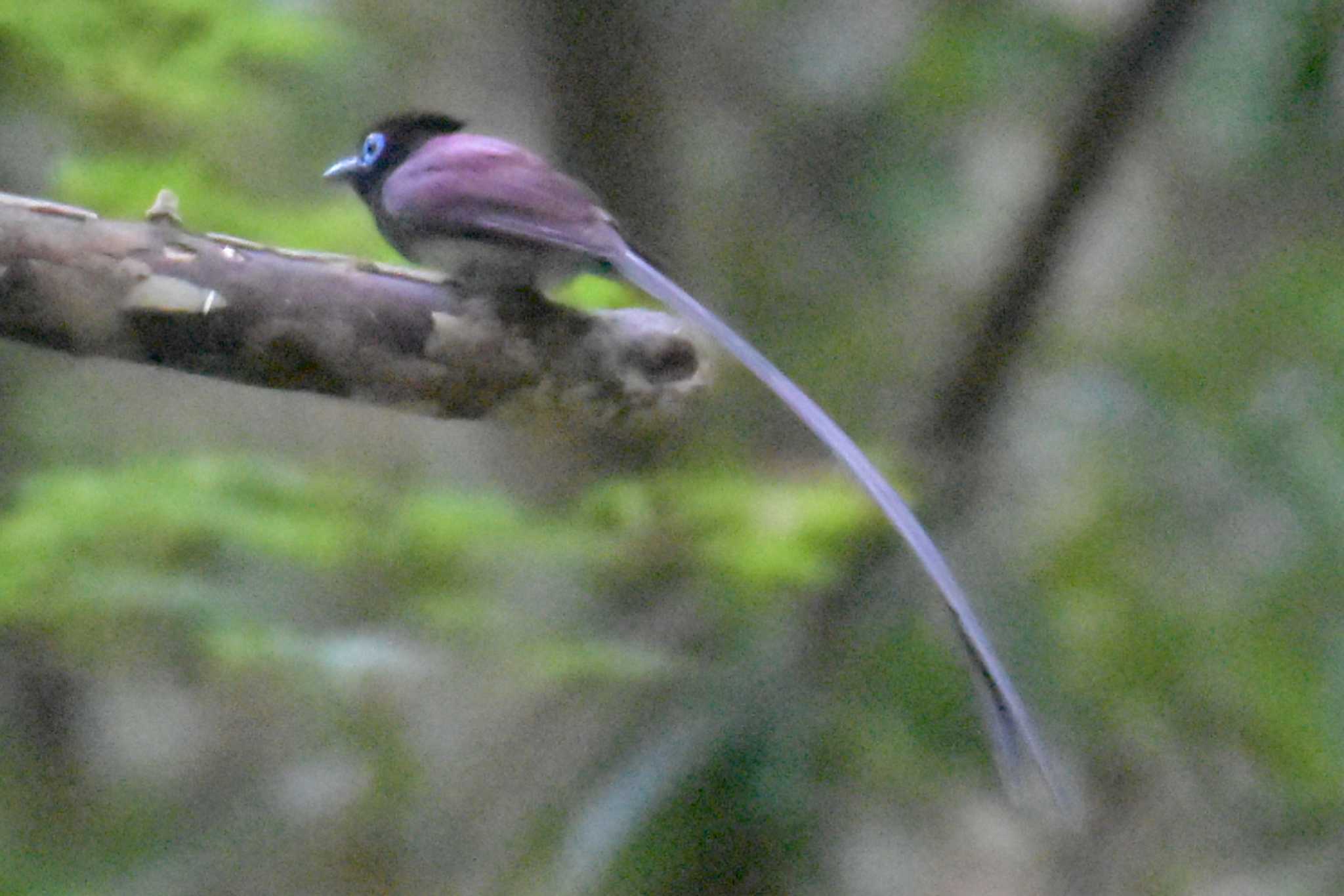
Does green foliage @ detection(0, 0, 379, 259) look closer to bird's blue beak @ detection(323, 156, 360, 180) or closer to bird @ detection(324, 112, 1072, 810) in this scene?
bird's blue beak @ detection(323, 156, 360, 180)

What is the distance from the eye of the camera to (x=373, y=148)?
1.56m

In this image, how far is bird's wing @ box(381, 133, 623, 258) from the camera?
1304mm

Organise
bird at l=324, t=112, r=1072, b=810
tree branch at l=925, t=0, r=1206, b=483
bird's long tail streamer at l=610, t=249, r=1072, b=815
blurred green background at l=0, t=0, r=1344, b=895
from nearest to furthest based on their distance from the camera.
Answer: bird's long tail streamer at l=610, t=249, r=1072, b=815 < bird at l=324, t=112, r=1072, b=810 < blurred green background at l=0, t=0, r=1344, b=895 < tree branch at l=925, t=0, r=1206, b=483

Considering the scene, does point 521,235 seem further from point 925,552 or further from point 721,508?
point 721,508

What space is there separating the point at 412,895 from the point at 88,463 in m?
0.77

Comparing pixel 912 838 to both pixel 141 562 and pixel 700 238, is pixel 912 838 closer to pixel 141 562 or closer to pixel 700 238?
pixel 700 238

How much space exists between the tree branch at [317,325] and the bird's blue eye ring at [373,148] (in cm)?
28

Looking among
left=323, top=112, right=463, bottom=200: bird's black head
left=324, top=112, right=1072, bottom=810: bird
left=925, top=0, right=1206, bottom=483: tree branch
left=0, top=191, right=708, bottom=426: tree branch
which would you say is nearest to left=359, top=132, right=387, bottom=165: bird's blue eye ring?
left=323, top=112, right=463, bottom=200: bird's black head

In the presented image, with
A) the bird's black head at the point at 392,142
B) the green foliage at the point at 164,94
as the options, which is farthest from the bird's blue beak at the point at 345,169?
the green foliage at the point at 164,94

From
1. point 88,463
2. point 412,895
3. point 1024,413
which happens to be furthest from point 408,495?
point 1024,413

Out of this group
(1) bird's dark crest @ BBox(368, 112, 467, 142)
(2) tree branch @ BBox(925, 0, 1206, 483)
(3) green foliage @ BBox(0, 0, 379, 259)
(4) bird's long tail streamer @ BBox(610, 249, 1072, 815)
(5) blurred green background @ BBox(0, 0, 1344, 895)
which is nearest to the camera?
(4) bird's long tail streamer @ BBox(610, 249, 1072, 815)

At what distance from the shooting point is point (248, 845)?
2.38 m

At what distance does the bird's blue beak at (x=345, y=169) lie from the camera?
1575 millimetres

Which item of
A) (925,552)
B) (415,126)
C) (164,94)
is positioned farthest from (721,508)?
(164,94)
